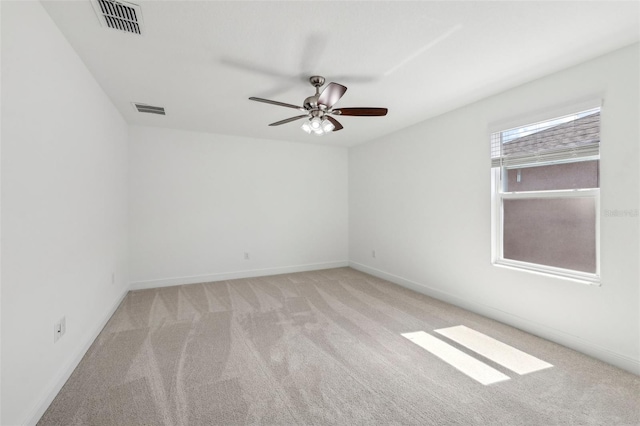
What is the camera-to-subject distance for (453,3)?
1.73 m

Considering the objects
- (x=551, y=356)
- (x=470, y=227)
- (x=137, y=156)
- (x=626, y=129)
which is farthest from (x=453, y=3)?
(x=137, y=156)

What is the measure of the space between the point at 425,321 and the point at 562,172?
6.55ft

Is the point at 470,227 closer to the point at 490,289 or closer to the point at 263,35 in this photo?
the point at 490,289

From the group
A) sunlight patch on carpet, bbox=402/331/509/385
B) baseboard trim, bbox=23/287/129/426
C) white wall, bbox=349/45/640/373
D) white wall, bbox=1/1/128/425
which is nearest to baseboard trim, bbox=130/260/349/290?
white wall, bbox=349/45/640/373

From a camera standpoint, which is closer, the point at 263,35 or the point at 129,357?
the point at 263,35

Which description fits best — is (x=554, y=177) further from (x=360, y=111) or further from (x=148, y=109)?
(x=148, y=109)

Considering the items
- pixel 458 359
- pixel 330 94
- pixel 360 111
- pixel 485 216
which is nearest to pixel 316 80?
pixel 330 94

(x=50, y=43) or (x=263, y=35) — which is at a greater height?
(x=263, y=35)

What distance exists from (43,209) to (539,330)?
13.6 feet

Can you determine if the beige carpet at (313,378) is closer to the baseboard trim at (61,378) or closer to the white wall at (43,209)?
the baseboard trim at (61,378)

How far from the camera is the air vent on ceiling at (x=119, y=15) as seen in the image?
1.73m

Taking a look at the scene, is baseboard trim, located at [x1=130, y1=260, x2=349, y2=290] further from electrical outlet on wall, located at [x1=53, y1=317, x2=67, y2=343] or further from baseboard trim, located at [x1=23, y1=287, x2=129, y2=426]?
electrical outlet on wall, located at [x1=53, y1=317, x2=67, y2=343]

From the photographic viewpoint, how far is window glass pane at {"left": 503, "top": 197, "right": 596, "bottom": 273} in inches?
99.7

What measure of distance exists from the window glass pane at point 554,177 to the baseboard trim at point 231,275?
3.50 metres
